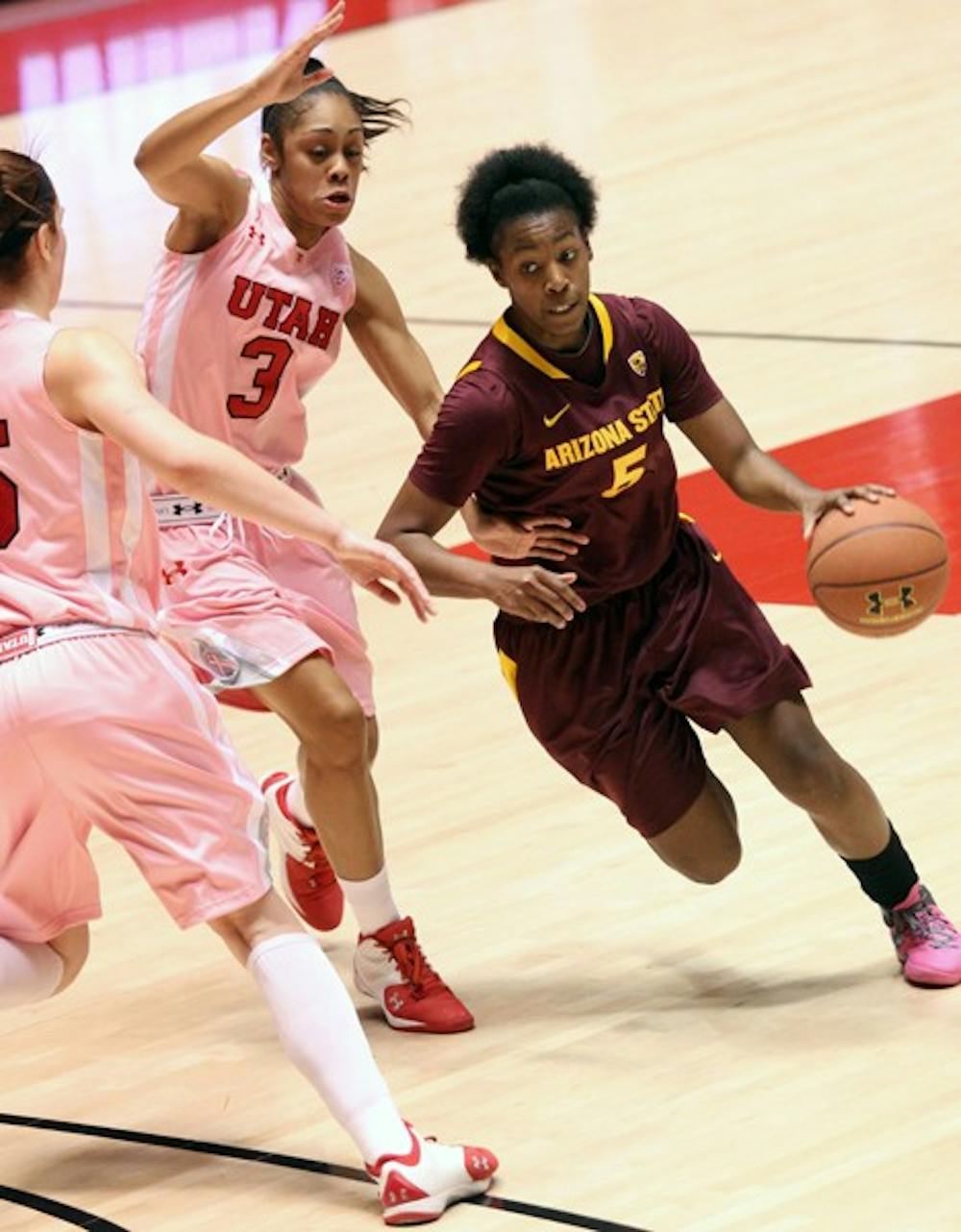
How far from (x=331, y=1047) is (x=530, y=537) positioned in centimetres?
107

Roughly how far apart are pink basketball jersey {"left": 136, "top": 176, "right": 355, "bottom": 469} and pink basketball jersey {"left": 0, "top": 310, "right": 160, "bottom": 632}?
955 mm

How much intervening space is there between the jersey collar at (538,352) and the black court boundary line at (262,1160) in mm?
1423

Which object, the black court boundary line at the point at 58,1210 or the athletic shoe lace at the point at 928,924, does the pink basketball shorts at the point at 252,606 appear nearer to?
the black court boundary line at the point at 58,1210

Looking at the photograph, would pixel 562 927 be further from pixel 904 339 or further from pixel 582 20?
pixel 582 20

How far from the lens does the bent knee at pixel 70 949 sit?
15.4 ft

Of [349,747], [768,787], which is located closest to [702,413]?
[349,747]

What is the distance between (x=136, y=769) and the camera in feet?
14.3

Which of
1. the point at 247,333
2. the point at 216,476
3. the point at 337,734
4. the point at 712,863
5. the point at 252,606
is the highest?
the point at 216,476

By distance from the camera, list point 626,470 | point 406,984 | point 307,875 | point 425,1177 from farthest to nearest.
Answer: point 307,875 → point 406,984 → point 626,470 → point 425,1177

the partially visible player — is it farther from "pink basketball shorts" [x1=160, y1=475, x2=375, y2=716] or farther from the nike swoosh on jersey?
"pink basketball shorts" [x1=160, y1=475, x2=375, y2=716]

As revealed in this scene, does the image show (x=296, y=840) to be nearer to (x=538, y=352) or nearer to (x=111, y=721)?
(x=538, y=352)

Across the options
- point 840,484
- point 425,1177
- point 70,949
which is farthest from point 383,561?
point 840,484

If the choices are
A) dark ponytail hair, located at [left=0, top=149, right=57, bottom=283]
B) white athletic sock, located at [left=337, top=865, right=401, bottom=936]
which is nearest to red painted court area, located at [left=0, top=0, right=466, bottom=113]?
white athletic sock, located at [left=337, top=865, right=401, bottom=936]

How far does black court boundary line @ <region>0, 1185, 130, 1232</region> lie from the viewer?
4449 millimetres
